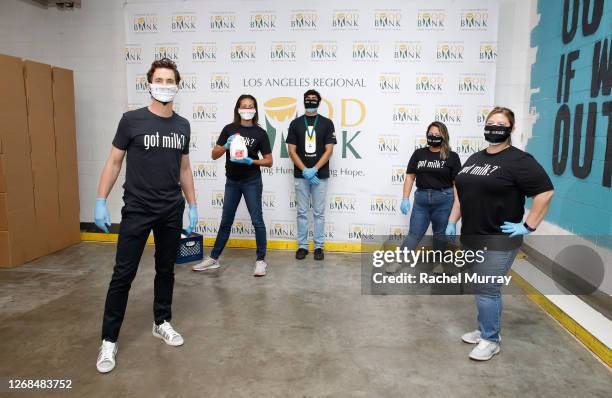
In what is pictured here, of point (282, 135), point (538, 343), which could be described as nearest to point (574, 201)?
point (538, 343)

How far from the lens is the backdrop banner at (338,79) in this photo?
5.06 meters

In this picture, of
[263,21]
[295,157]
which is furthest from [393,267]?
[263,21]

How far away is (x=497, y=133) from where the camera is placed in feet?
9.14

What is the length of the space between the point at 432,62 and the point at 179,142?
3399 mm

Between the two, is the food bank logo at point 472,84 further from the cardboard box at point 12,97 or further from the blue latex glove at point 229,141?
the cardboard box at point 12,97

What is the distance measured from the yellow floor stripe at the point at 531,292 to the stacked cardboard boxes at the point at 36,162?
0.73 metres

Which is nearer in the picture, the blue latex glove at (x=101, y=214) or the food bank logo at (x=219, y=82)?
the blue latex glove at (x=101, y=214)

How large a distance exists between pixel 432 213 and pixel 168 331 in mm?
2690

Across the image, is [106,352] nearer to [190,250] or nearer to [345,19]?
[190,250]

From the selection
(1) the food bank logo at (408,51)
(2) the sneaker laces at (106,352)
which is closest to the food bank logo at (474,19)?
(1) the food bank logo at (408,51)

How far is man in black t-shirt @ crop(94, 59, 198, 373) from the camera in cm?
271

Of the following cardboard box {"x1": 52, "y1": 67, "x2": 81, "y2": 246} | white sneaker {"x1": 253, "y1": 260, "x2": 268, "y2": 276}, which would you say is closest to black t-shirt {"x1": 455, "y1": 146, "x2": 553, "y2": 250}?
white sneaker {"x1": 253, "y1": 260, "x2": 268, "y2": 276}

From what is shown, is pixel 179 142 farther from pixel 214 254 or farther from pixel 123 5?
pixel 123 5

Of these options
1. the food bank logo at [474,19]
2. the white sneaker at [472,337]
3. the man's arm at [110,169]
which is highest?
the food bank logo at [474,19]
